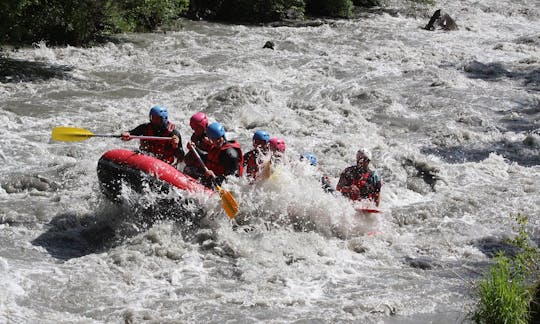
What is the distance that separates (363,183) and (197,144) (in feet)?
7.00

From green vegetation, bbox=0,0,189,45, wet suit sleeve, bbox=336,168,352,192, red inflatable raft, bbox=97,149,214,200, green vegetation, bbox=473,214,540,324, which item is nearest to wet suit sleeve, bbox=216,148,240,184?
red inflatable raft, bbox=97,149,214,200

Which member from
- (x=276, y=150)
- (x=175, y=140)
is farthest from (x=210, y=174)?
(x=276, y=150)

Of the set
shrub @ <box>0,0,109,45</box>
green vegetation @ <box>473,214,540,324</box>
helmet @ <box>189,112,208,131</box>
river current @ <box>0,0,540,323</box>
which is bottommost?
river current @ <box>0,0,540,323</box>

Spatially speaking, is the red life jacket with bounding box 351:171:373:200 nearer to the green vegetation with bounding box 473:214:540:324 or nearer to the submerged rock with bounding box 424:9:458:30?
the green vegetation with bounding box 473:214:540:324

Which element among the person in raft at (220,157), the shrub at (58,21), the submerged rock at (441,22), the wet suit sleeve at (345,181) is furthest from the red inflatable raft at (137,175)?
the submerged rock at (441,22)

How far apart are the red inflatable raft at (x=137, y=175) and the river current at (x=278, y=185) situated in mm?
179

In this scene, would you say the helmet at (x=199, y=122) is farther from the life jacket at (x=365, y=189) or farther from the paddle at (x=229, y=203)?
the life jacket at (x=365, y=189)

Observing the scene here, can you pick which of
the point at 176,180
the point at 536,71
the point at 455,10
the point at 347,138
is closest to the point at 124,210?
the point at 176,180

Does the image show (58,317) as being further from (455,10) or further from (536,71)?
(455,10)

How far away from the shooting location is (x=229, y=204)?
24.8 feet

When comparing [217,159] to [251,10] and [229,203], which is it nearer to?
[229,203]

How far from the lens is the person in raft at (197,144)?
8.22m

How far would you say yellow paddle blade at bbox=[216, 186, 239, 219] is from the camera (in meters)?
7.53

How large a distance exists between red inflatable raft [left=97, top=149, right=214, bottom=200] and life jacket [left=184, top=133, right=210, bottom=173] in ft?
1.45
